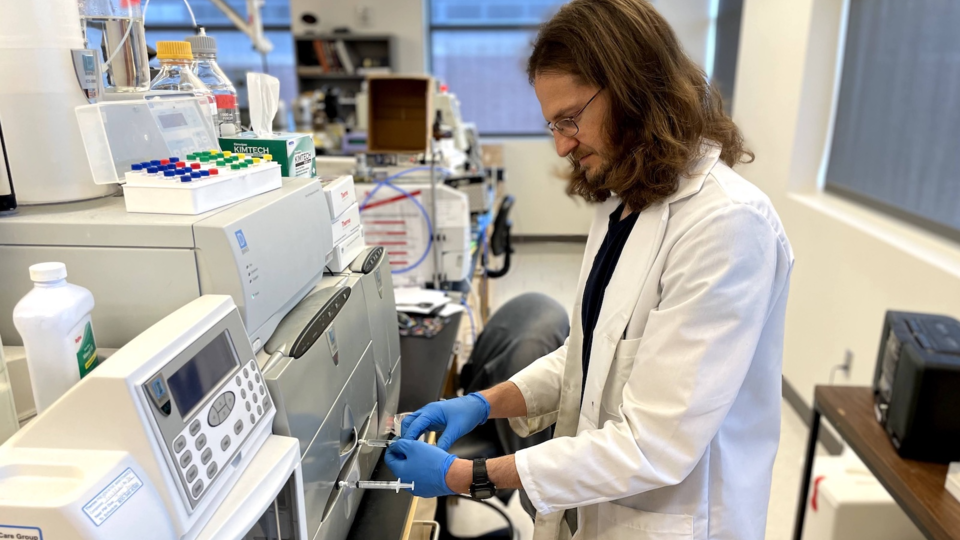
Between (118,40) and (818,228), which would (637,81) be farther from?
(818,228)

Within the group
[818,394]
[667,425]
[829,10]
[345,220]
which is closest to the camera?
[667,425]

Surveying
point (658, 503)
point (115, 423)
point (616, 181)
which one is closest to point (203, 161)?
point (115, 423)

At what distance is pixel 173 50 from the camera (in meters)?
0.93

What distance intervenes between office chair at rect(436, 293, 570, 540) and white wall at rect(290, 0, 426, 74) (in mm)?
4449

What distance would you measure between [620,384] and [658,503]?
7.6 inches

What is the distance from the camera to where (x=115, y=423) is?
52 cm

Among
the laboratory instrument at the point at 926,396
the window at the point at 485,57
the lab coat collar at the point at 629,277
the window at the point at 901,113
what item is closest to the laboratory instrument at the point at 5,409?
the lab coat collar at the point at 629,277

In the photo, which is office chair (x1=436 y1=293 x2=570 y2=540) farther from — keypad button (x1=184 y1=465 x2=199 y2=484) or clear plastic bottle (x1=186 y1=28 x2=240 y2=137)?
keypad button (x1=184 y1=465 x2=199 y2=484)

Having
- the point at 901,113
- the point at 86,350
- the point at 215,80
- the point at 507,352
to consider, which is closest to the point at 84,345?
the point at 86,350

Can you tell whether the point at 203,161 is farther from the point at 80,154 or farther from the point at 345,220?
the point at 345,220

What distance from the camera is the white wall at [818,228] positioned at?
2.21m

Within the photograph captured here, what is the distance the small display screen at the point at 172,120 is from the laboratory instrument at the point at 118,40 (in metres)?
0.09

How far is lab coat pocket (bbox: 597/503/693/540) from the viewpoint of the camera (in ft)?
3.02

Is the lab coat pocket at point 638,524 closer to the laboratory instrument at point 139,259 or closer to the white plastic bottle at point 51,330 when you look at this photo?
the laboratory instrument at point 139,259
